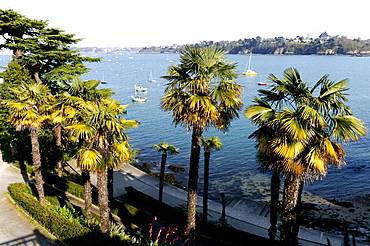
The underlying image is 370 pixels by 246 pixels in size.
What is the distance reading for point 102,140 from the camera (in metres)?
12.9

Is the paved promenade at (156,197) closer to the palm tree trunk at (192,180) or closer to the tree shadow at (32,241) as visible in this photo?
the tree shadow at (32,241)

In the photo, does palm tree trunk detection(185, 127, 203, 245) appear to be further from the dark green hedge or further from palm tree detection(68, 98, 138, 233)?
the dark green hedge

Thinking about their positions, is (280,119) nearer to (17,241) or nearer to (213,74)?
(213,74)

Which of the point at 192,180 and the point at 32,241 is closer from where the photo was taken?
the point at 192,180

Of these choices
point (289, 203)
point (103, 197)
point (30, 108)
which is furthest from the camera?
point (30, 108)

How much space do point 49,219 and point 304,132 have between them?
505 inches

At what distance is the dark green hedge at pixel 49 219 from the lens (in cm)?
1394

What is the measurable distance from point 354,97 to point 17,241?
75.4 meters

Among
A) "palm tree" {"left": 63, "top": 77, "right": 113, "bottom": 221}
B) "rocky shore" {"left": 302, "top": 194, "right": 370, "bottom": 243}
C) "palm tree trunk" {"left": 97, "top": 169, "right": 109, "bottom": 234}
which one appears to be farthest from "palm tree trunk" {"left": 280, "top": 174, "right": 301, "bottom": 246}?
"rocky shore" {"left": 302, "top": 194, "right": 370, "bottom": 243}

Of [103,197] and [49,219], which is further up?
[103,197]

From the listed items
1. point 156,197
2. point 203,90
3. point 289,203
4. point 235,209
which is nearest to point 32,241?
point 203,90

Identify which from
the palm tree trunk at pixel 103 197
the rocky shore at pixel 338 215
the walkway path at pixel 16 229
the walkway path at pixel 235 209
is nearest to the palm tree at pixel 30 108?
the walkway path at pixel 16 229

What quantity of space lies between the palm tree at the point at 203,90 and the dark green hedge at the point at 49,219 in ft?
22.7

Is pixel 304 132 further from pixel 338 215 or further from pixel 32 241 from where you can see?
pixel 338 215
